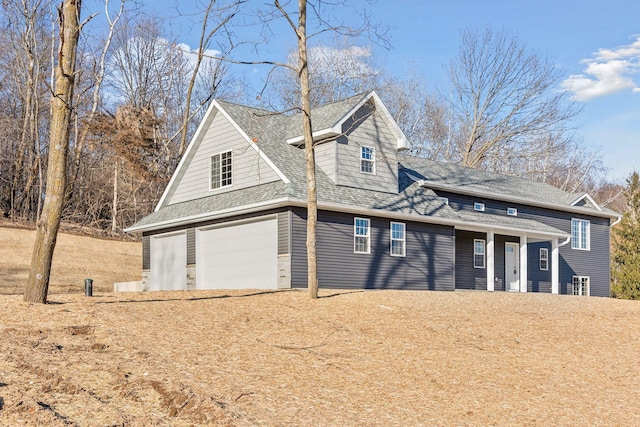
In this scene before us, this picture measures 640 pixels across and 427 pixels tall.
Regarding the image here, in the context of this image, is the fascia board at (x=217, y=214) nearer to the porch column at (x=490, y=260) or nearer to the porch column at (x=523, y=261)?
the porch column at (x=490, y=260)

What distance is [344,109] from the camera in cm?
2336

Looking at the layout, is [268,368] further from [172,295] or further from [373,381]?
[172,295]

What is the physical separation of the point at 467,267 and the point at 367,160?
7128 mm

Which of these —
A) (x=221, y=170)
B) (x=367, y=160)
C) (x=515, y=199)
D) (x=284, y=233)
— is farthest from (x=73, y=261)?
(x=515, y=199)

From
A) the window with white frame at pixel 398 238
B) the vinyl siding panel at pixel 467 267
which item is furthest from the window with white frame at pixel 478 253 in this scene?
the window with white frame at pixel 398 238

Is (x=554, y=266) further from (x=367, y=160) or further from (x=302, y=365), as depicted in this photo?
(x=302, y=365)

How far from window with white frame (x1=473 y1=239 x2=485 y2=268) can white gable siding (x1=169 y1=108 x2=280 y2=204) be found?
10237 millimetres

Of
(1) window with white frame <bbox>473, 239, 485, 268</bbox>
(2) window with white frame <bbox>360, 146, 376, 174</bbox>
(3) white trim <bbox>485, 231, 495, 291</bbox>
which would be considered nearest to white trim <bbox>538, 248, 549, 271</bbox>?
(1) window with white frame <bbox>473, 239, 485, 268</bbox>

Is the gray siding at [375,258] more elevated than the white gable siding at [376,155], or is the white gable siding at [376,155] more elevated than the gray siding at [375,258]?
the white gable siding at [376,155]

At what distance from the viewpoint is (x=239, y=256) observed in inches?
888

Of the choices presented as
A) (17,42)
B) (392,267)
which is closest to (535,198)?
(392,267)

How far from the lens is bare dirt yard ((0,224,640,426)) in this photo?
8.34 metres

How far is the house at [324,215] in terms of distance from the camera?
21.5 m

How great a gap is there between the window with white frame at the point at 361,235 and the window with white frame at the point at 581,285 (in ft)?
46.8
